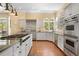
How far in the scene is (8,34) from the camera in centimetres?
170

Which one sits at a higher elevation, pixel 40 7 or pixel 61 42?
pixel 40 7

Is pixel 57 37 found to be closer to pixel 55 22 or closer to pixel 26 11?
pixel 55 22

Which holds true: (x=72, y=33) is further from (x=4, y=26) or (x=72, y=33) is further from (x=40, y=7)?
(x=4, y=26)

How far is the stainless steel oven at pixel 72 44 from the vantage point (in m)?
1.83

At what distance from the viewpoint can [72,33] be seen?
1.93 metres

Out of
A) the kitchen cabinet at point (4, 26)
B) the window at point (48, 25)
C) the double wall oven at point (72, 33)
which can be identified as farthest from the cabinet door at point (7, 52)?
the double wall oven at point (72, 33)

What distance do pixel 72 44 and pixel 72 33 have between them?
16cm

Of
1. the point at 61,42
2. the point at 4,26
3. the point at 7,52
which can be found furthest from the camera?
the point at 61,42

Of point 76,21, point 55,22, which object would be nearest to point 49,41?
point 55,22

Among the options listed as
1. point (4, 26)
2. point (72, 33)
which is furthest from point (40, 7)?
point (72, 33)

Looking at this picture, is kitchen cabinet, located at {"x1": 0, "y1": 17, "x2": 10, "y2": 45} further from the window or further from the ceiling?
the window

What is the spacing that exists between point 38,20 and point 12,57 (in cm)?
67

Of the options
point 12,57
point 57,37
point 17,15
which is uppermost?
point 17,15

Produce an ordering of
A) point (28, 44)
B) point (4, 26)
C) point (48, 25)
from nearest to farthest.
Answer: point (4, 26), point (48, 25), point (28, 44)
